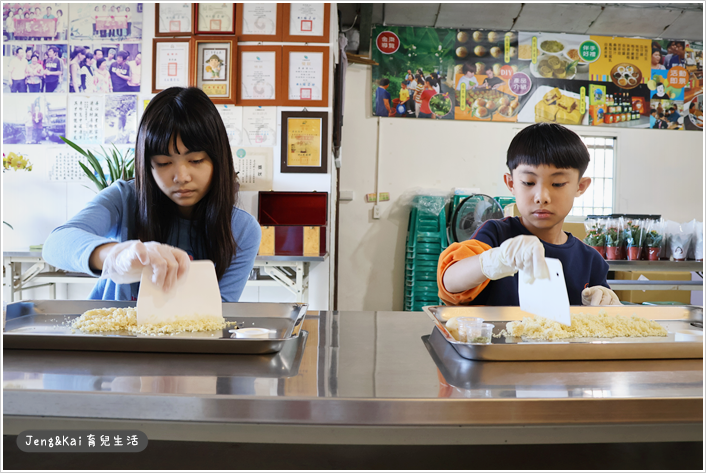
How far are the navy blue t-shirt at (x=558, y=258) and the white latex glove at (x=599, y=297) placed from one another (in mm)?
98

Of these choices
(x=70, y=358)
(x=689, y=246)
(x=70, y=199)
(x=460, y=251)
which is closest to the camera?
(x=70, y=358)

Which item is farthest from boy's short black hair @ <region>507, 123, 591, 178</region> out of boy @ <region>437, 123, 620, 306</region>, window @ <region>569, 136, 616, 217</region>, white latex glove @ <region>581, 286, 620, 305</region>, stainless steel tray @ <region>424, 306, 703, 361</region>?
window @ <region>569, 136, 616, 217</region>

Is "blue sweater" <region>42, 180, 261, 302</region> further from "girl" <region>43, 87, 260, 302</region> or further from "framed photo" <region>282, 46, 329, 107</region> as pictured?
"framed photo" <region>282, 46, 329, 107</region>

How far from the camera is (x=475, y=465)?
648mm

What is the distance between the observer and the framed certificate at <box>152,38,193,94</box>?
3213 millimetres

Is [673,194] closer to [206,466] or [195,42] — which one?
[195,42]

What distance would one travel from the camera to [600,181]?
15.6ft

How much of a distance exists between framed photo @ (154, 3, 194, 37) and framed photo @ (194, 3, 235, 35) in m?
0.06

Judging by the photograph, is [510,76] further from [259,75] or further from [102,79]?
[102,79]

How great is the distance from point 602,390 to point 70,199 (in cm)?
390

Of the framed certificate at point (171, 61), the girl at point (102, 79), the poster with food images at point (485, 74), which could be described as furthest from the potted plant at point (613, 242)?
the girl at point (102, 79)

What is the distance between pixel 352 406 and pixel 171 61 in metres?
3.40

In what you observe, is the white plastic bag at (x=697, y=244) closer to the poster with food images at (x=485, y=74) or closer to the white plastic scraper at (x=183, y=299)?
the poster with food images at (x=485, y=74)

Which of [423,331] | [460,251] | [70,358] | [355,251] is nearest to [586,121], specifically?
[355,251]
